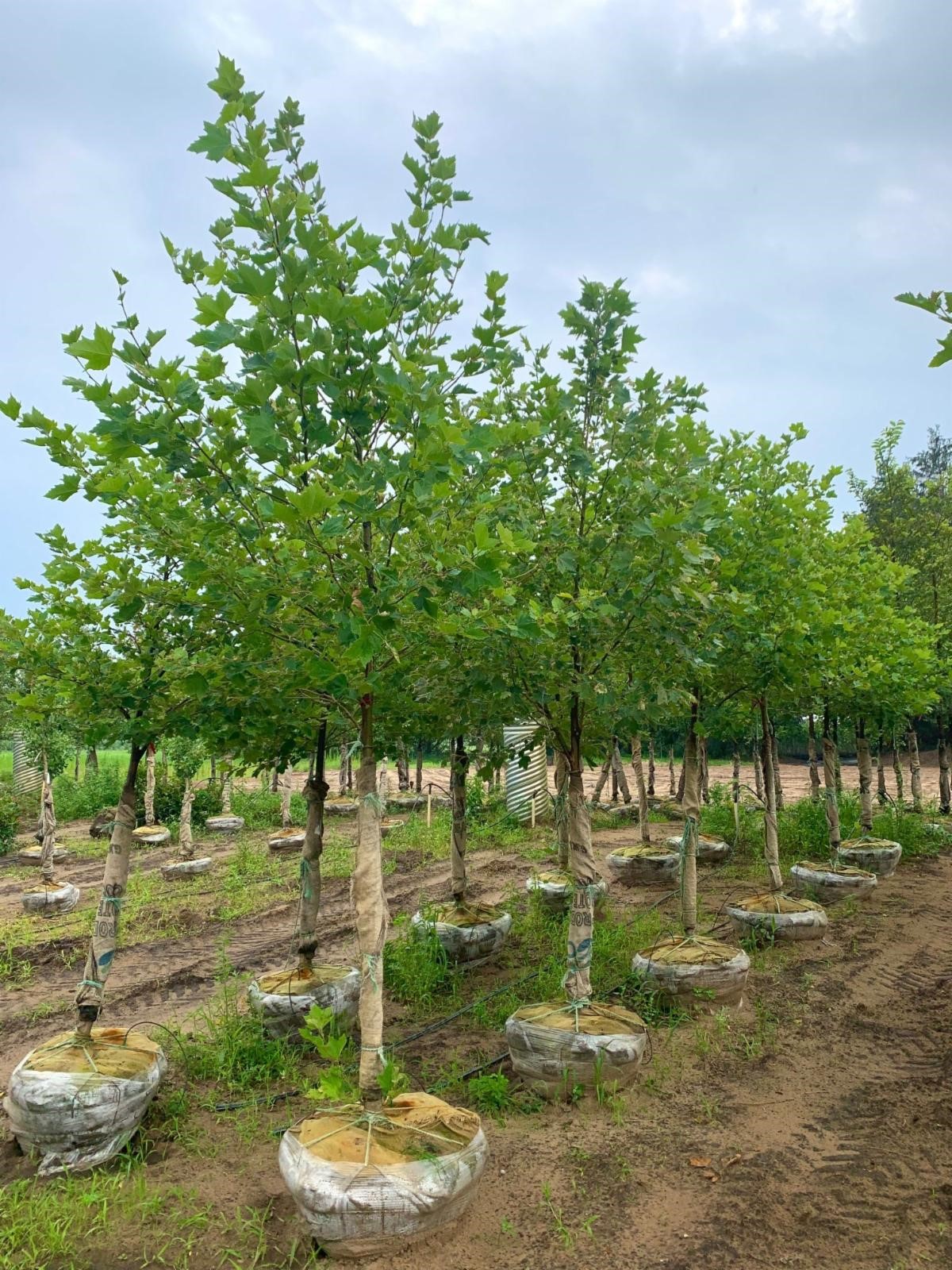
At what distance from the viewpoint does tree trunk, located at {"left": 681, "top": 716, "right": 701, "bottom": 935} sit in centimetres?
775

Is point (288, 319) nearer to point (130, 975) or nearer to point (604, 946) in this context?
point (604, 946)

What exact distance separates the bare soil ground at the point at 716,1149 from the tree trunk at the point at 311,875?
1116mm

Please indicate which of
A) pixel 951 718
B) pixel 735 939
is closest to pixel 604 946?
pixel 735 939

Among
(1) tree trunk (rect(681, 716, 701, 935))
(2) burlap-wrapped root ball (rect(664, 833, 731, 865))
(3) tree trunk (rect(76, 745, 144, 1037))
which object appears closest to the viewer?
(3) tree trunk (rect(76, 745, 144, 1037))

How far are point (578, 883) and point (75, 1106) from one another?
11.4ft

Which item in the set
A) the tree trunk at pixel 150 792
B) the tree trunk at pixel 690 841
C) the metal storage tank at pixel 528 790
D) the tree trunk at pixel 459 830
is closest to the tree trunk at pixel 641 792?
the metal storage tank at pixel 528 790

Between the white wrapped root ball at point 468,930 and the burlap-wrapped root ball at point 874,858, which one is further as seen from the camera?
the burlap-wrapped root ball at point 874,858

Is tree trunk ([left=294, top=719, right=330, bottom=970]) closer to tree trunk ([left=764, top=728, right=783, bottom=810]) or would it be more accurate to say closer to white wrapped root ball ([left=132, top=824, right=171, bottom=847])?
tree trunk ([left=764, top=728, right=783, bottom=810])

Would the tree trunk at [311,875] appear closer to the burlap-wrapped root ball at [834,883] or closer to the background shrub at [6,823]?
the burlap-wrapped root ball at [834,883]

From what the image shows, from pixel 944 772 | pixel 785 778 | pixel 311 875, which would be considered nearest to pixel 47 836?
pixel 311 875

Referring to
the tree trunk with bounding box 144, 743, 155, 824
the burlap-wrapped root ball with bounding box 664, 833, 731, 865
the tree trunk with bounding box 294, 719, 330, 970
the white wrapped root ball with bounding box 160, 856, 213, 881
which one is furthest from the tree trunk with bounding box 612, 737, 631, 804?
the tree trunk with bounding box 294, 719, 330, 970

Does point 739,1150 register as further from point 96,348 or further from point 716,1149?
point 96,348

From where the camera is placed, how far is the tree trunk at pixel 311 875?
677 centimetres

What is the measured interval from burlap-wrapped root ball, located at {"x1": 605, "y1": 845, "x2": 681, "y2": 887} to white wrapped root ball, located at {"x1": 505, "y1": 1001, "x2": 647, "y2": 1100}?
23.5ft
